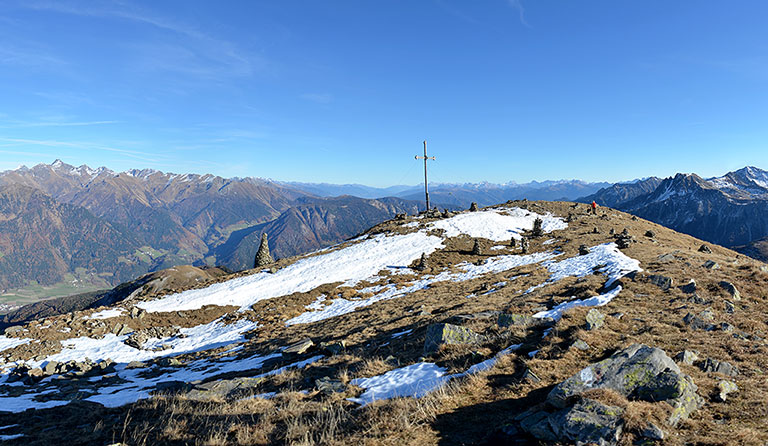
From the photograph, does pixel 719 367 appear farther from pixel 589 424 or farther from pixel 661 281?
pixel 661 281

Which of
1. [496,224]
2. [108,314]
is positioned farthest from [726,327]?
[108,314]

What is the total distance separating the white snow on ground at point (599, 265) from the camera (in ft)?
71.9

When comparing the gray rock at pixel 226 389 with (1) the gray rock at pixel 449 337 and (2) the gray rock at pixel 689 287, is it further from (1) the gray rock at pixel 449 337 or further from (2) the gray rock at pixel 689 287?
(2) the gray rock at pixel 689 287

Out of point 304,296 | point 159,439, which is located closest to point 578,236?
point 304,296

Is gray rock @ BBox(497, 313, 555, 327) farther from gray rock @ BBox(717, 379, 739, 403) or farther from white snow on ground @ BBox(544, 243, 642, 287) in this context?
white snow on ground @ BBox(544, 243, 642, 287)

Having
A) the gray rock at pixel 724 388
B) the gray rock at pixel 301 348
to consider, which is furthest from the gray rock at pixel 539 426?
the gray rock at pixel 301 348

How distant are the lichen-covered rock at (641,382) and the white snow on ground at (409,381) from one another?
A: 2985 millimetres

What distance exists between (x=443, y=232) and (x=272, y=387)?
3742cm

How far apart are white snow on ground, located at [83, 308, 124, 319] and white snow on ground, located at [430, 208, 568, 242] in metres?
37.7

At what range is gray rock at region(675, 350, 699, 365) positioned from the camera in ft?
30.5

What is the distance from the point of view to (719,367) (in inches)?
350

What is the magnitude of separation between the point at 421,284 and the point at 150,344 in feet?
76.3

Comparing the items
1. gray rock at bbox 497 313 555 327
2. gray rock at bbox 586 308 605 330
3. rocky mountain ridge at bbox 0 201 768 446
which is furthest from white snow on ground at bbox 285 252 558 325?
gray rock at bbox 586 308 605 330

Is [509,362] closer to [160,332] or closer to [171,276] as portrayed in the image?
[160,332]
